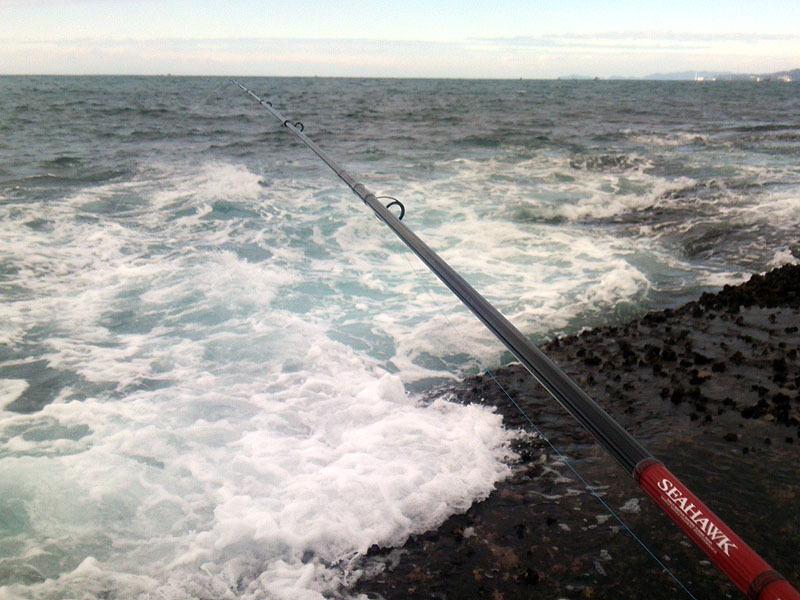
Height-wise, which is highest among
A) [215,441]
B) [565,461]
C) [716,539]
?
[716,539]

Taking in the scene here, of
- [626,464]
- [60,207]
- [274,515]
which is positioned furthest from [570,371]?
[60,207]

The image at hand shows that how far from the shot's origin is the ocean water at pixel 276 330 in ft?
13.6

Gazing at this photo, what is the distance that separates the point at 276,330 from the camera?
26.0 feet

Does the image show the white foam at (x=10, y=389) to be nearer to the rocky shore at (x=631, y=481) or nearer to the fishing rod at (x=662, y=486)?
the rocky shore at (x=631, y=481)

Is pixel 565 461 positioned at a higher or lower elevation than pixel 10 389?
higher

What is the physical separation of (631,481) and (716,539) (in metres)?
3.14

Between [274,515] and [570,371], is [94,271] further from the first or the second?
[570,371]

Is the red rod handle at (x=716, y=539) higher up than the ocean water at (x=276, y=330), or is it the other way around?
the red rod handle at (x=716, y=539)

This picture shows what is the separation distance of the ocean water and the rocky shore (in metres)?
0.32

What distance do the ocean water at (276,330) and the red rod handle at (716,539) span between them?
8.63 feet

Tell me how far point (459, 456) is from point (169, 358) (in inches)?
165

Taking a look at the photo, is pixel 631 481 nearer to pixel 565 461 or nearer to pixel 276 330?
pixel 565 461

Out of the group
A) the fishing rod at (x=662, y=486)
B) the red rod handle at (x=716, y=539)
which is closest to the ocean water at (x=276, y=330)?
the fishing rod at (x=662, y=486)

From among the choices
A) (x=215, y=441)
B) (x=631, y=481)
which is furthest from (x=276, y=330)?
(x=631, y=481)
